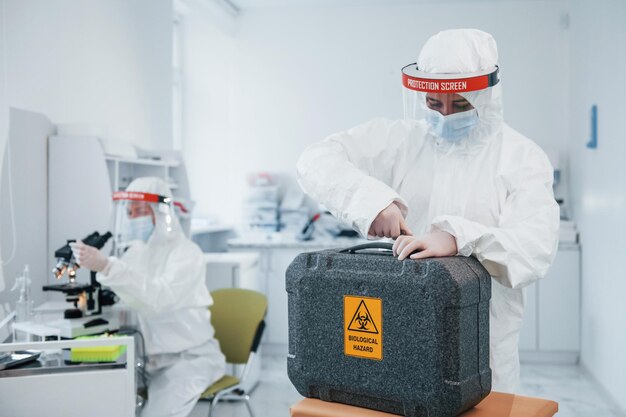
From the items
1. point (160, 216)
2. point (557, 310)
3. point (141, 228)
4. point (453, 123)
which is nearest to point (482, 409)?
point (453, 123)

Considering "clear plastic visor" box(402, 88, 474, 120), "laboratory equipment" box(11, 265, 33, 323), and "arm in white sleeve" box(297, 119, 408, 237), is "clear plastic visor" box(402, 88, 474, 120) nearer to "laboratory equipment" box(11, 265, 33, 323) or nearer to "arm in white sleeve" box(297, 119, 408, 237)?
"arm in white sleeve" box(297, 119, 408, 237)

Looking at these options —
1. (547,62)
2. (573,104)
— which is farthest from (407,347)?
(547,62)

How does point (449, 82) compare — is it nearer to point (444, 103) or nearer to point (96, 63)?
point (444, 103)

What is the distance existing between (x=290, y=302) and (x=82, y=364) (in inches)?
41.9

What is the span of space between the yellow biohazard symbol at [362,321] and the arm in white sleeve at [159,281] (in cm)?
171

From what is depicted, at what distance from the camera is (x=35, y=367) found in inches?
76.6

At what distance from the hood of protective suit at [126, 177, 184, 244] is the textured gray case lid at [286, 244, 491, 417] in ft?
6.17

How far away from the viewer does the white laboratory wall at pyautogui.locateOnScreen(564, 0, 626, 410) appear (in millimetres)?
3400

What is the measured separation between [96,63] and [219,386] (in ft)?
6.28

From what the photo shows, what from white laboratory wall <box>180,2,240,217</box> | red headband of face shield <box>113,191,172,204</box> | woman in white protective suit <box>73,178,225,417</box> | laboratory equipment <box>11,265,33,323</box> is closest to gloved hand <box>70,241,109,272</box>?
woman in white protective suit <box>73,178,225,417</box>

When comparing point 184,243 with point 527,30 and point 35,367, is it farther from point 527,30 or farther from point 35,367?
point 527,30

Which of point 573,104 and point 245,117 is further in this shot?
point 245,117

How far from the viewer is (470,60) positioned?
1361 millimetres

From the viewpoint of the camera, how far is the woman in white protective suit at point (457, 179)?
119 centimetres
